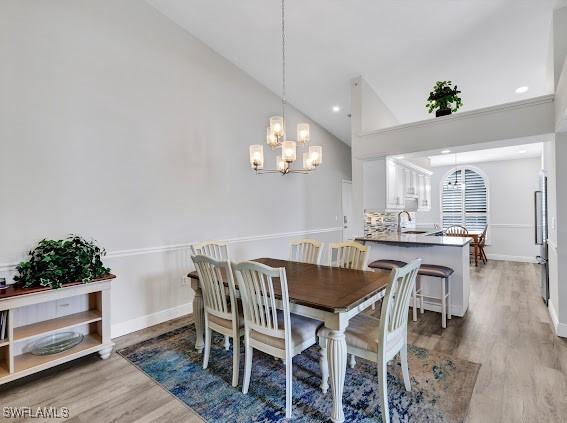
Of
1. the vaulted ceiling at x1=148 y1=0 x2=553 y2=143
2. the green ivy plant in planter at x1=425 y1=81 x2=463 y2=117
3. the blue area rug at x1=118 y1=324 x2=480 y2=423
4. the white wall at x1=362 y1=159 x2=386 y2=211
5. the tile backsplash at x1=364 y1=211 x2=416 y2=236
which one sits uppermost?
the vaulted ceiling at x1=148 y1=0 x2=553 y2=143

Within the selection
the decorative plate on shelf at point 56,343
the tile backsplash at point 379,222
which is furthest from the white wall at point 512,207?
the decorative plate on shelf at point 56,343

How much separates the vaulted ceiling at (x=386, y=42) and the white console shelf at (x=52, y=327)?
11.0 ft

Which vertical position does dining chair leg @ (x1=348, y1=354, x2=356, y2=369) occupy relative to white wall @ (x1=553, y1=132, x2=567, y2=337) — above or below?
below

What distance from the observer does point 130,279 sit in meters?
3.32

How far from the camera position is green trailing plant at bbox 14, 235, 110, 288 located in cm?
243

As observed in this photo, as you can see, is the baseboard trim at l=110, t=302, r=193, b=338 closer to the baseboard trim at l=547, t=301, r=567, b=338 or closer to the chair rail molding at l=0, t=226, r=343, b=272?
the chair rail molding at l=0, t=226, r=343, b=272

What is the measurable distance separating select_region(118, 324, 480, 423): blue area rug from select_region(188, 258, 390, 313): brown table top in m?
0.75

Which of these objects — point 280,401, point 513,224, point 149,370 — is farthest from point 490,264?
point 149,370

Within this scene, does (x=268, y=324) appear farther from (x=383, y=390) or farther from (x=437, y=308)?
(x=437, y=308)

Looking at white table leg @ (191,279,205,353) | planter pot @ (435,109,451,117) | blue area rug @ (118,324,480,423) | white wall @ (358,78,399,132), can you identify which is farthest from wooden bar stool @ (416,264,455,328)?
white table leg @ (191,279,205,353)

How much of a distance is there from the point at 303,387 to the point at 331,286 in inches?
31.6

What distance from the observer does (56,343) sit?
263 cm

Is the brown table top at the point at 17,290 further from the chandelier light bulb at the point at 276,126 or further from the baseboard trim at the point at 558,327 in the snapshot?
the baseboard trim at the point at 558,327

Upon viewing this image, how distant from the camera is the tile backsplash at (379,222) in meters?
4.95
